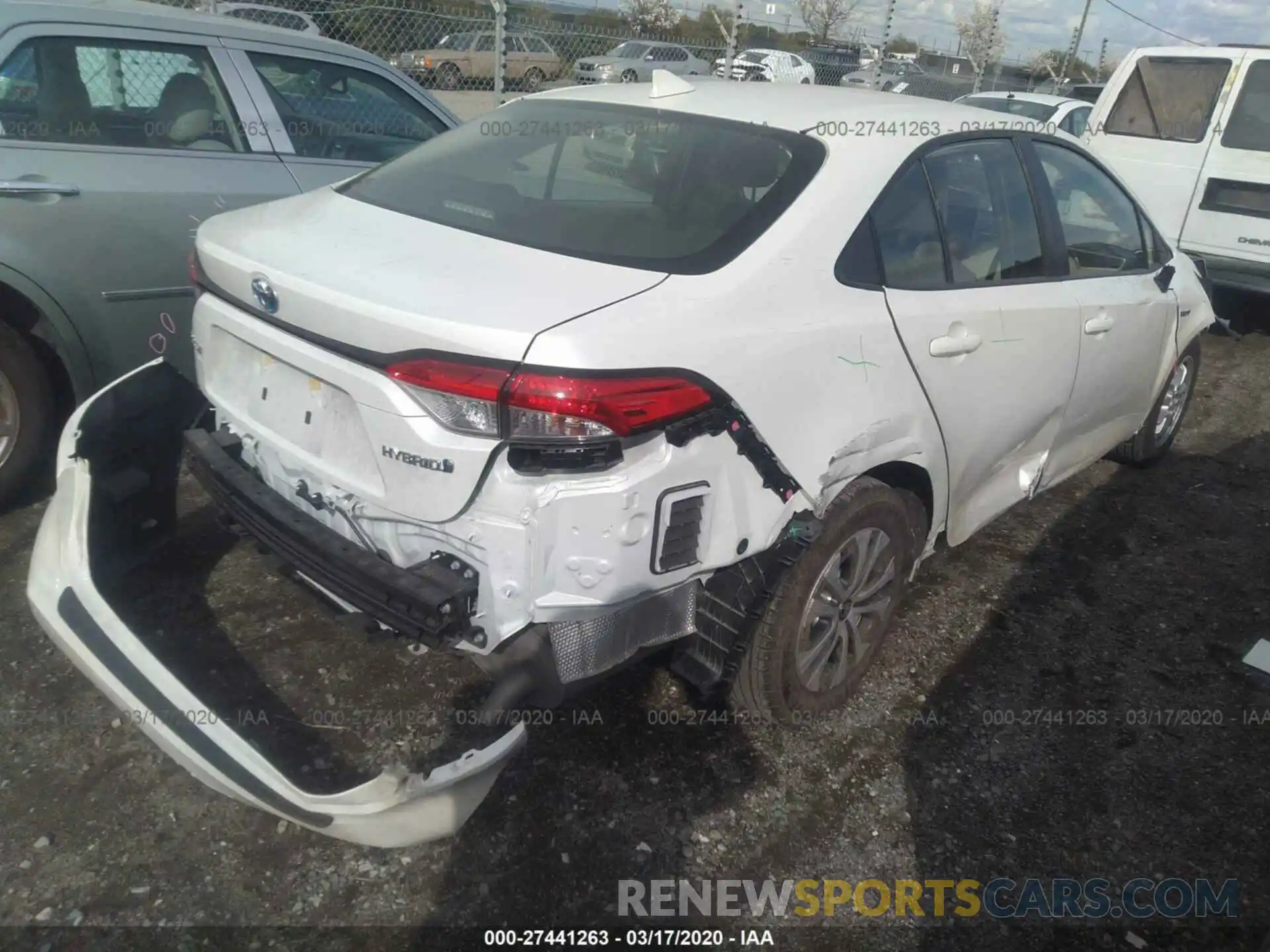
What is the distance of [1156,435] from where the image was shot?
15.8 ft

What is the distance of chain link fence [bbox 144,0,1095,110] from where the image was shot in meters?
9.04

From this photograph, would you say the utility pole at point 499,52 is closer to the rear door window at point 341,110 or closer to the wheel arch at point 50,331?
the rear door window at point 341,110

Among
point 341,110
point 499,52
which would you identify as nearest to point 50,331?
point 341,110

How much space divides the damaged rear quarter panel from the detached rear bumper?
891mm

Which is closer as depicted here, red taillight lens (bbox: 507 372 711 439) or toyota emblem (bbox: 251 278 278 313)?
red taillight lens (bbox: 507 372 711 439)

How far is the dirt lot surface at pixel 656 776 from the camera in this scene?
88.7 inches

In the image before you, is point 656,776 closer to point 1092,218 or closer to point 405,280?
point 405,280

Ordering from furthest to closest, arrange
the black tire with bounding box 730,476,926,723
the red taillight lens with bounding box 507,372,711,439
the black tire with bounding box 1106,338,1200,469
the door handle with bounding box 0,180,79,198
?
the black tire with bounding box 1106,338,1200,469, the door handle with bounding box 0,180,79,198, the black tire with bounding box 730,476,926,723, the red taillight lens with bounding box 507,372,711,439

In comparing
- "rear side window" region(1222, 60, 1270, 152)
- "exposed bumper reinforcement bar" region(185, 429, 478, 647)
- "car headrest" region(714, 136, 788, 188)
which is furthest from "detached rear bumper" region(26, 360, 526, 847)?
"rear side window" region(1222, 60, 1270, 152)

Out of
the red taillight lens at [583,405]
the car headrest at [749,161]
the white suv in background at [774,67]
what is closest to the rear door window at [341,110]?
the car headrest at [749,161]

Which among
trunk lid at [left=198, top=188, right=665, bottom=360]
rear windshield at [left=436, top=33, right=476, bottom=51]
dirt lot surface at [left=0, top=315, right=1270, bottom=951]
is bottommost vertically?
dirt lot surface at [left=0, top=315, right=1270, bottom=951]

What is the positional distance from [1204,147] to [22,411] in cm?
763

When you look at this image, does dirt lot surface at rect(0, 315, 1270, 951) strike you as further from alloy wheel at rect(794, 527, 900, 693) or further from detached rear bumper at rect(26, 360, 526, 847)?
detached rear bumper at rect(26, 360, 526, 847)

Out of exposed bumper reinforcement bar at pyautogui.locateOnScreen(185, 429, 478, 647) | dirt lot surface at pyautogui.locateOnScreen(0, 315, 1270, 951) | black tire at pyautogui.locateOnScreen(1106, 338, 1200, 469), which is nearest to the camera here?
exposed bumper reinforcement bar at pyautogui.locateOnScreen(185, 429, 478, 647)
